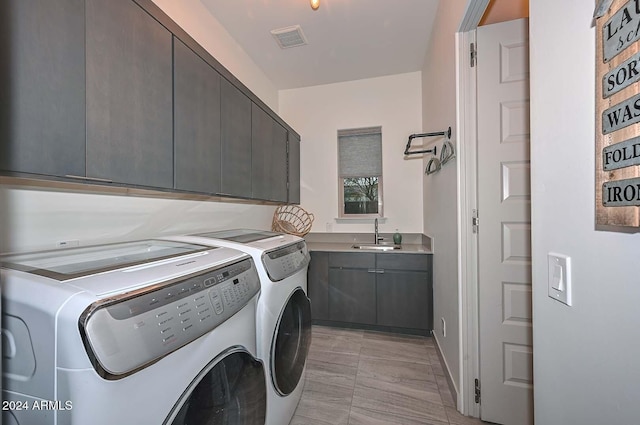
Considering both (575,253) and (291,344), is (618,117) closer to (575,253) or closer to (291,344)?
(575,253)

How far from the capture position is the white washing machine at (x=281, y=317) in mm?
1156

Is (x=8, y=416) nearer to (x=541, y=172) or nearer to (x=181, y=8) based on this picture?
(x=541, y=172)

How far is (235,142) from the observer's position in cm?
192

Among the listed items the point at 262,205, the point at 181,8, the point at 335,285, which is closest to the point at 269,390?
the point at 335,285

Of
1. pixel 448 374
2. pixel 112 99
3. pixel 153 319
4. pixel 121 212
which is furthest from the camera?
pixel 448 374

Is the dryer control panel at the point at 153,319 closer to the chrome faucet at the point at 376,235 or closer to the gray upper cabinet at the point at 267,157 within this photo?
the gray upper cabinet at the point at 267,157

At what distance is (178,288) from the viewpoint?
2.36 feet

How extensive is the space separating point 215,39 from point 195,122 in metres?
1.21

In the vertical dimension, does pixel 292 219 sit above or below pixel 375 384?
above

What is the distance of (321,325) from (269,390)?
1.75 metres

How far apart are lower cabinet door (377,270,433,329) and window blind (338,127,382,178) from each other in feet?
4.24

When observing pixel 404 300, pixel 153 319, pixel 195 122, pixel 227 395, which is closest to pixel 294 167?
pixel 195 122

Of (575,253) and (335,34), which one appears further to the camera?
(335,34)

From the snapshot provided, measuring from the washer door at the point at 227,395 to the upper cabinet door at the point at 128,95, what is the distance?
2.74 ft
